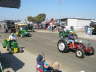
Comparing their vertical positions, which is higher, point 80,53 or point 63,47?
point 63,47

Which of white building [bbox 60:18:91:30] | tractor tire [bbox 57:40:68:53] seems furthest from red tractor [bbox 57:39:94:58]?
white building [bbox 60:18:91:30]

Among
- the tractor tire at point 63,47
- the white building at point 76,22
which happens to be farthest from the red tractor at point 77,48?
the white building at point 76,22

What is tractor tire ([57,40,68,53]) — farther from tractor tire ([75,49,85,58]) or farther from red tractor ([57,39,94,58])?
tractor tire ([75,49,85,58])

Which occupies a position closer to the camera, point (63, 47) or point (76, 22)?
point (63, 47)

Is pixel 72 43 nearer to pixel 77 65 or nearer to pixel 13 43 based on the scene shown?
pixel 77 65

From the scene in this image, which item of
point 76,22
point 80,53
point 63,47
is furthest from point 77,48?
point 76,22

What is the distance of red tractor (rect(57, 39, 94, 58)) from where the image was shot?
11.8 m

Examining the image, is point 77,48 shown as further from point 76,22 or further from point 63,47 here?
point 76,22

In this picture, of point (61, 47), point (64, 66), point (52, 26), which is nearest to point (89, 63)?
point (64, 66)

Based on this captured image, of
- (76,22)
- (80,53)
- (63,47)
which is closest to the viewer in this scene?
(80,53)

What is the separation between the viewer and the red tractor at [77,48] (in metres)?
11.8

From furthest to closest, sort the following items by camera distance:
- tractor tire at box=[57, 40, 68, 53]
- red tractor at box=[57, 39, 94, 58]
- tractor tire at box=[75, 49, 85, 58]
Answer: tractor tire at box=[57, 40, 68, 53] → red tractor at box=[57, 39, 94, 58] → tractor tire at box=[75, 49, 85, 58]

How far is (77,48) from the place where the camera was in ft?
40.5

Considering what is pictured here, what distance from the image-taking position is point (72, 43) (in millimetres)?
12734
